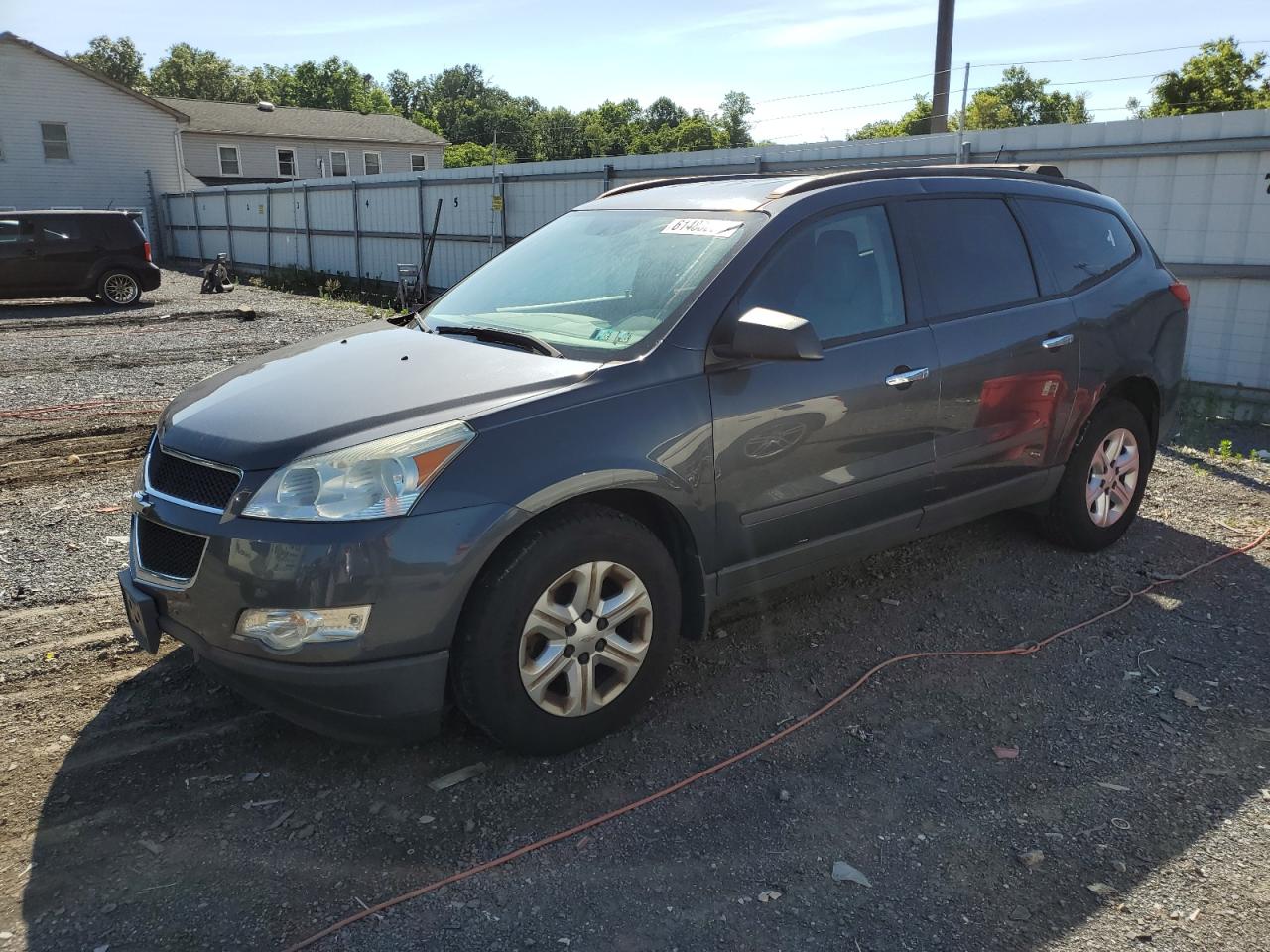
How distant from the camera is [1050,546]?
17.6ft

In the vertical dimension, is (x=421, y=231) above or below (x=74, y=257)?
above

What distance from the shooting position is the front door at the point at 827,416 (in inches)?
140

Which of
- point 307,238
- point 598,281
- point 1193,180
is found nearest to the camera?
point 598,281

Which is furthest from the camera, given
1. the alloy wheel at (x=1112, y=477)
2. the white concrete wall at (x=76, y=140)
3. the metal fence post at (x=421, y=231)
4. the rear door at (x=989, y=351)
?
the white concrete wall at (x=76, y=140)

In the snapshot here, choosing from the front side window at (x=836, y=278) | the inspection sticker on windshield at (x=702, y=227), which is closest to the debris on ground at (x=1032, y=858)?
the front side window at (x=836, y=278)

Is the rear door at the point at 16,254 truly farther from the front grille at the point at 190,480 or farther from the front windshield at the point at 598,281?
the front grille at the point at 190,480

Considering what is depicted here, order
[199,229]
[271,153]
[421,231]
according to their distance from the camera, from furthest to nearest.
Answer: [271,153] → [199,229] → [421,231]

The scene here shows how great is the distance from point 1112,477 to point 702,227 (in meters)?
2.77

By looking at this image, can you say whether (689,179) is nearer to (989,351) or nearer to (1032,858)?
(989,351)

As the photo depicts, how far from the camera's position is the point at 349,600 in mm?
2822

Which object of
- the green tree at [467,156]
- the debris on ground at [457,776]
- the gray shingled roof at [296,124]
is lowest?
the debris on ground at [457,776]

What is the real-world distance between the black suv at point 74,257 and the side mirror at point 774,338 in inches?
744

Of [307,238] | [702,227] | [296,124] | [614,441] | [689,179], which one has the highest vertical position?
[296,124]

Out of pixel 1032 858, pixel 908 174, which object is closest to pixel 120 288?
pixel 908 174
